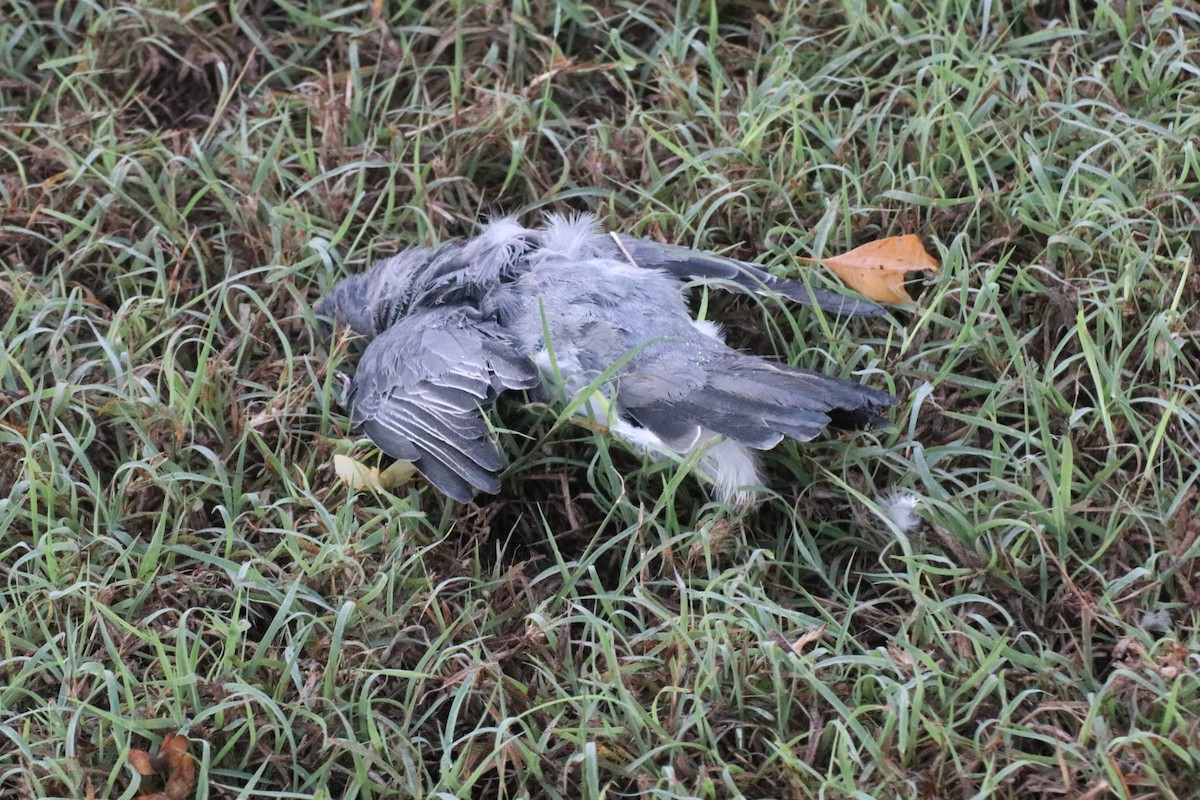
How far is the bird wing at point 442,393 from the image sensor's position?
352cm

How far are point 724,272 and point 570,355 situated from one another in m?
0.57

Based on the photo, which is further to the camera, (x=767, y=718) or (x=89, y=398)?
(x=89, y=398)

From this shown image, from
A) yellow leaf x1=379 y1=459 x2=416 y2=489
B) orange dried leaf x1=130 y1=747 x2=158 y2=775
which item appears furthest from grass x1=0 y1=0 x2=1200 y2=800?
yellow leaf x1=379 y1=459 x2=416 y2=489

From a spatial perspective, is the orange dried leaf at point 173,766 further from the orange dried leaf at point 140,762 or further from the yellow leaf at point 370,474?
the yellow leaf at point 370,474

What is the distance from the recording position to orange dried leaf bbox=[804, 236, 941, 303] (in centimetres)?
391

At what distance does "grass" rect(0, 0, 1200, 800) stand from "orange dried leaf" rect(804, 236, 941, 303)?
88mm

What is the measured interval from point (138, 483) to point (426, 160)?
1578mm

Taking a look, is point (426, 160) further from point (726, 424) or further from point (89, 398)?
point (726, 424)

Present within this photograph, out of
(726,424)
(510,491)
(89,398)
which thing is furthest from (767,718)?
(89,398)

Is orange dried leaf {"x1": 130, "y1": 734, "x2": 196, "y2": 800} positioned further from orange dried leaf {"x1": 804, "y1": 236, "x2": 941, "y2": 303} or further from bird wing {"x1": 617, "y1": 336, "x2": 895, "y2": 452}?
orange dried leaf {"x1": 804, "y1": 236, "x2": 941, "y2": 303}

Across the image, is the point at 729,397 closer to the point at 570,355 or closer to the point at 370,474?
the point at 570,355

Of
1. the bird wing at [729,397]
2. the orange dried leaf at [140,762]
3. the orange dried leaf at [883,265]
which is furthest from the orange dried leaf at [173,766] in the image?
the orange dried leaf at [883,265]

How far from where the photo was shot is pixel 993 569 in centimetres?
328

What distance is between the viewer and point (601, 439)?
3.53 meters
